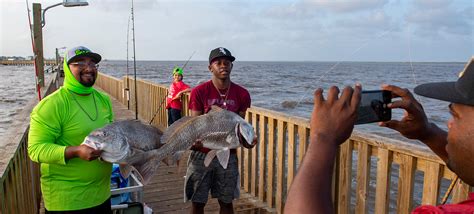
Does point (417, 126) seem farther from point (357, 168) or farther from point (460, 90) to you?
point (357, 168)

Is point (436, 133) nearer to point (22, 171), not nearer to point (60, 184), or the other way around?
point (60, 184)

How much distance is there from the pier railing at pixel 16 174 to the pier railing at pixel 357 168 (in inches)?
48.3

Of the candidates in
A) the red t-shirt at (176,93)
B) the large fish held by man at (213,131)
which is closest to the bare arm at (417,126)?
the large fish held by man at (213,131)

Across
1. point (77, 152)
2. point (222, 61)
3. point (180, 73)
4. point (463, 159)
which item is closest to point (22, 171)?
point (77, 152)

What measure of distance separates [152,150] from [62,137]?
632 mm

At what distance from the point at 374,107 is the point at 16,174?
9.17 feet

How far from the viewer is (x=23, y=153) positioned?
3.67m

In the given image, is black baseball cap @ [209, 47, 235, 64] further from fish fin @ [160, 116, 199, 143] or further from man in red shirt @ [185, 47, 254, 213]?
fish fin @ [160, 116, 199, 143]

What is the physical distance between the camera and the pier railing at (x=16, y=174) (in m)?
2.72

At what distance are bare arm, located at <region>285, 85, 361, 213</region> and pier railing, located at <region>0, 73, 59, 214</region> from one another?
2077 millimetres

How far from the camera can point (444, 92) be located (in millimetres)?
1370

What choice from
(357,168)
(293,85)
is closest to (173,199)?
(357,168)

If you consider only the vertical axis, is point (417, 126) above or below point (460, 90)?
below

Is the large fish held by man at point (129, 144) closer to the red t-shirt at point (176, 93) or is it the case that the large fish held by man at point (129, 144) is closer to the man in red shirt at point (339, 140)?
the man in red shirt at point (339, 140)
